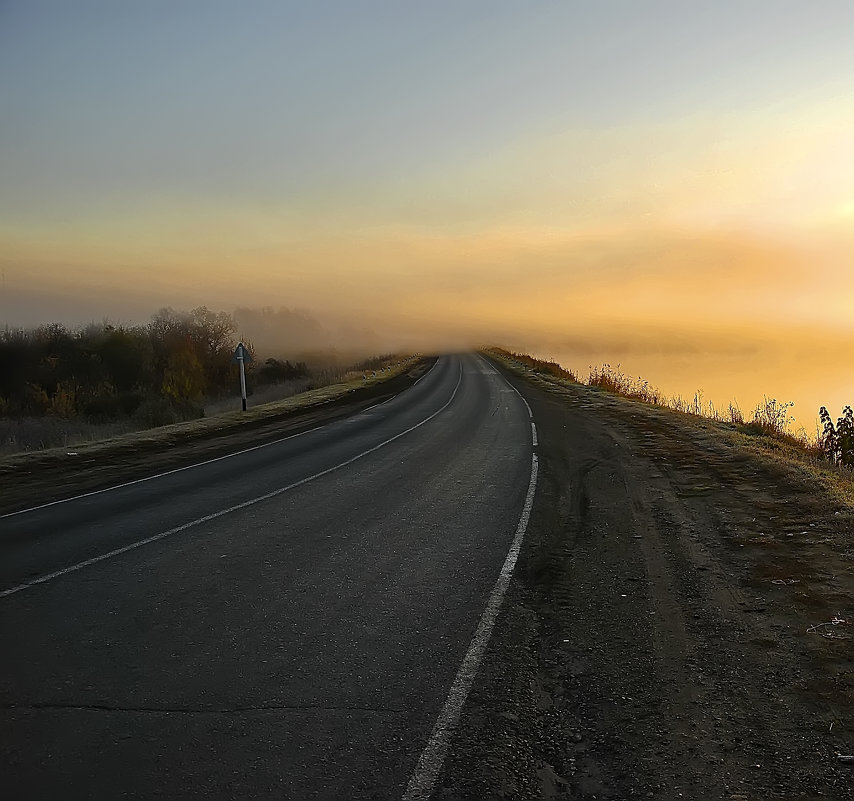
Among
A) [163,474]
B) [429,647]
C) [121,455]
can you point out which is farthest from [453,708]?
[121,455]

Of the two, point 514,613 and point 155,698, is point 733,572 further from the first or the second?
point 155,698

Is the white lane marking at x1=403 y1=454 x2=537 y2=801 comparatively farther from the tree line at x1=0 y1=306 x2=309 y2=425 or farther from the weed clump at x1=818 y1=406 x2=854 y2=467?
the tree line at x1=0 y1=306 x2=309 y2=425

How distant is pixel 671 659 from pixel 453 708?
5.73 ft

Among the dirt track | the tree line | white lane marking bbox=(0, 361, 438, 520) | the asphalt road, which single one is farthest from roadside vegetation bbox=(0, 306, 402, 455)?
the dirt track

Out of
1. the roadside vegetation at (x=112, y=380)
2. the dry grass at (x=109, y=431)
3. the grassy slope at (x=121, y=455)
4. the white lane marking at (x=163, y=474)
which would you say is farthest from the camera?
the roadside vegetation at (x=112, y=380)

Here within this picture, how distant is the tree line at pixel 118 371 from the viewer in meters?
28.7

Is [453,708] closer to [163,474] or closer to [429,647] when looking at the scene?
[429,647]

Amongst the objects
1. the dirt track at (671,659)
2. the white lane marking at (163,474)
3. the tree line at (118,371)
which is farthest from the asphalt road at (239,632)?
the tree line at (118,371)

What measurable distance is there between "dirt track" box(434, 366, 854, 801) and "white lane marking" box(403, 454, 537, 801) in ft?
0.25

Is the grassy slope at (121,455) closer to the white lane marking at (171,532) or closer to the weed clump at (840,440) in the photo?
the white lane marking at (171,532)

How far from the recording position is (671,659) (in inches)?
190

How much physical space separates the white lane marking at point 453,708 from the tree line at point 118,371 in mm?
21125

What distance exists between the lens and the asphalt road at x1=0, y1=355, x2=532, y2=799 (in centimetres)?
357

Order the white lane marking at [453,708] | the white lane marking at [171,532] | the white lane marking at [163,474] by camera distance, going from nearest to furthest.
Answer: the white lane marking at [453,708]
the white lane marking at [171,532]
the white lane marking at [163,474]
